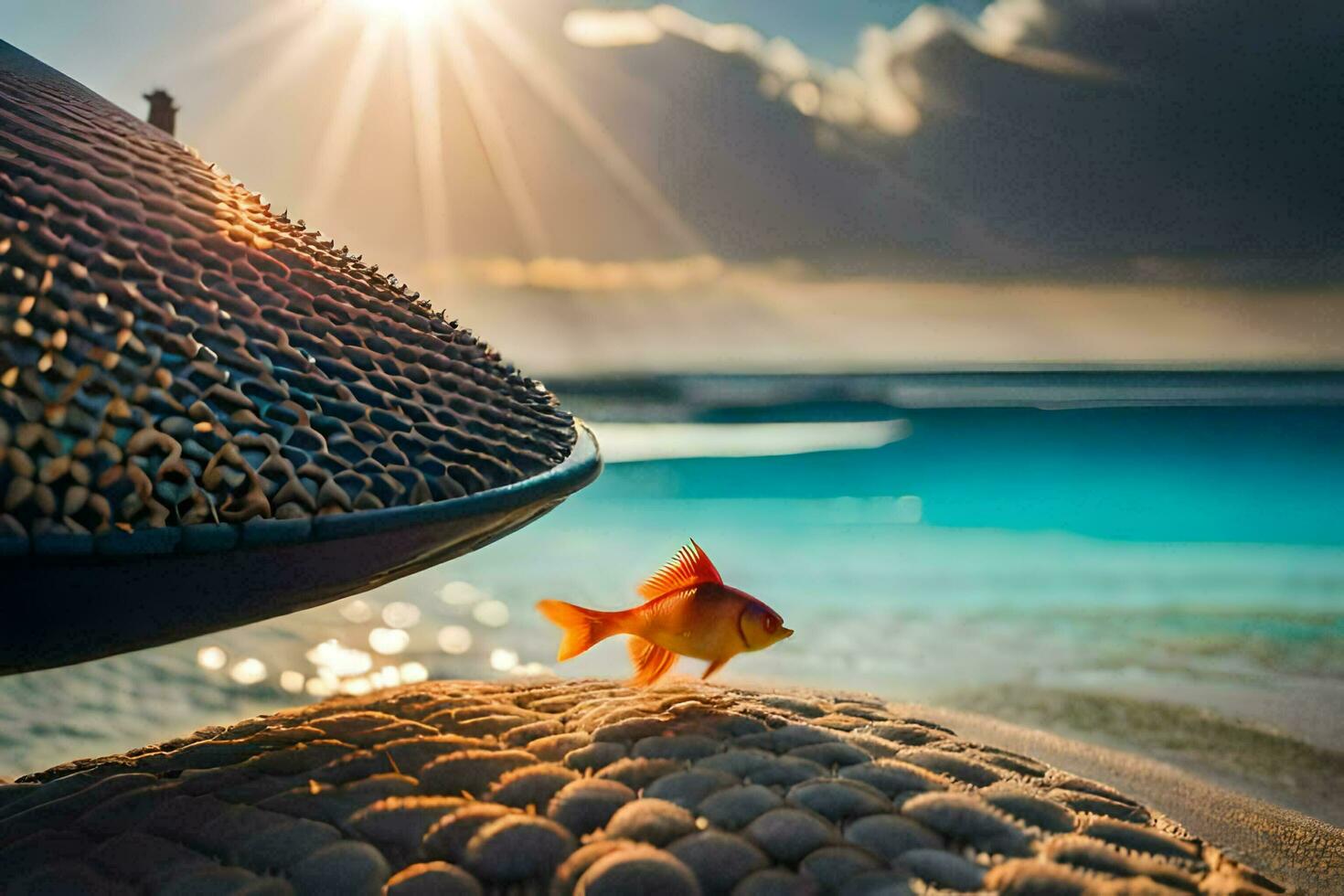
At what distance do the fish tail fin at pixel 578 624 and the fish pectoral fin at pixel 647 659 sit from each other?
62 millimetres

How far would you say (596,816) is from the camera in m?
1.25

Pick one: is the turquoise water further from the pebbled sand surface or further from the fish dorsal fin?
the fish dorsal fin

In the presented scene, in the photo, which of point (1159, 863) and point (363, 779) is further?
point (363, 779)

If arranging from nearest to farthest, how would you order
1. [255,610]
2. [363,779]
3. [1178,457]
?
[363,779] → [255,610] → [1178,457]

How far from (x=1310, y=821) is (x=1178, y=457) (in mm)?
16173

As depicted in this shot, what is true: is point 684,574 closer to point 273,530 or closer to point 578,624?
point 578,624

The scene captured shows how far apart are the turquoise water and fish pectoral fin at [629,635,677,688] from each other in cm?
188

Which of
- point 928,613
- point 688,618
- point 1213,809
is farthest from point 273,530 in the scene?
point 928,613

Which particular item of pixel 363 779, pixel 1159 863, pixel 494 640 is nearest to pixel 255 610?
pixel 363 779

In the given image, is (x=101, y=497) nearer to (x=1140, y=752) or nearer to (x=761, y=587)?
(x=1140, y=752)

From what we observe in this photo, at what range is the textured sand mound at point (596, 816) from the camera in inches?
45.1

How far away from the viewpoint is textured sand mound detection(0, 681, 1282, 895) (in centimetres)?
114

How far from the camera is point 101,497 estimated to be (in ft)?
3.99

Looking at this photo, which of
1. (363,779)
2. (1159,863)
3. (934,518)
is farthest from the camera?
(934,518)
